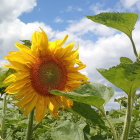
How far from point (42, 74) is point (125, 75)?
84 cm

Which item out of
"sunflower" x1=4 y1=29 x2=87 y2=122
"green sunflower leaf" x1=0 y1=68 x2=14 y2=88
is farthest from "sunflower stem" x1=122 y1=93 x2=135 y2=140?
"green sunflower leaf" x1=0 y1=68 x2=14 y2=88

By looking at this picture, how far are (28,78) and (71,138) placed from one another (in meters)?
0.51

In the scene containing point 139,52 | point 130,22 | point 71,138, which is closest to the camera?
point 139,52

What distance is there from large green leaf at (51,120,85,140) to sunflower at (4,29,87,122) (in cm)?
13

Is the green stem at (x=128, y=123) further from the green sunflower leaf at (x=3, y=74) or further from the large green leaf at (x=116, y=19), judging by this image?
the green sunflower leaf at (x=3, y=74)

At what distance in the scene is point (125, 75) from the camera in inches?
61.6

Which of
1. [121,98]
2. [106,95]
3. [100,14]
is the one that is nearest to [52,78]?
[106,95]

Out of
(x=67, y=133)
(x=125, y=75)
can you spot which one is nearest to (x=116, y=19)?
(x=125, y=75)

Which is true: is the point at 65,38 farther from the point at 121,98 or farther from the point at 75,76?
the point at 121,98

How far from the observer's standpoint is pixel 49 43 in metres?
2.21

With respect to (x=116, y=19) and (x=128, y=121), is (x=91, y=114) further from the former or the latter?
(x=116, y=19)

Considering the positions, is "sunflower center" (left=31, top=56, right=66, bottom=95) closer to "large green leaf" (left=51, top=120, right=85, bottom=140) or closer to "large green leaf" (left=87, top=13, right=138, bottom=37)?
"large green leaf" (left=51, top=120, right=85, bottom=140)

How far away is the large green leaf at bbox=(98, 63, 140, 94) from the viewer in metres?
1.51

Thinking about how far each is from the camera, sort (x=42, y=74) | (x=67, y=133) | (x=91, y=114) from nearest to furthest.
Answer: (x=91, y=114) → (x=67, y=133) → (x=42, y=74)
